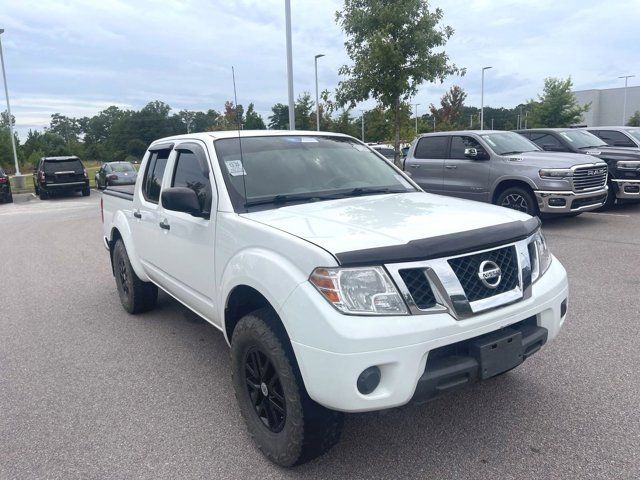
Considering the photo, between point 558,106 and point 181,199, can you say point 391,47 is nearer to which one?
point 181,199

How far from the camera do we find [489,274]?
268cm

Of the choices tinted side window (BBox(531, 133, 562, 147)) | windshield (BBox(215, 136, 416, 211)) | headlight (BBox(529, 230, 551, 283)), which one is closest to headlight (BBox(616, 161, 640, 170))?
tinted side window (BBox(531, 133, 562, 147))

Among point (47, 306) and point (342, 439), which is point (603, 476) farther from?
point (47, 306)

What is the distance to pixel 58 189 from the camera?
74.8 feet

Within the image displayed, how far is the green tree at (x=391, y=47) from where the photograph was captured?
15.3m

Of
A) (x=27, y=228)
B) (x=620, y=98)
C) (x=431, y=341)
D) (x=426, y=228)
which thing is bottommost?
(x=27, y=228)

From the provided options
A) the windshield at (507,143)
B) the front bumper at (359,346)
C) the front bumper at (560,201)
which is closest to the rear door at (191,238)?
the front bumper at (359,346)

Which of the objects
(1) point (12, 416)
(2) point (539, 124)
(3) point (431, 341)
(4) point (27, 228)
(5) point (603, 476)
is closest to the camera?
(3) point (431, 341)

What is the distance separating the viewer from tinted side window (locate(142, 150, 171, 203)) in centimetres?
470

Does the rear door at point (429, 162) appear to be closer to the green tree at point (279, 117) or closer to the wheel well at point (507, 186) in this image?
the wheel well at point (507, 186)

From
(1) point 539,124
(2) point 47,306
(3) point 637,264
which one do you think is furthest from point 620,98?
(2) point 47,306

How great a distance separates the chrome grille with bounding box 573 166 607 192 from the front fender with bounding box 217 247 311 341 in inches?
321

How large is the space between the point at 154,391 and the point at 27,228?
38.4 ft

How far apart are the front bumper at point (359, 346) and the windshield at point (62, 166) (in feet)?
76.0
